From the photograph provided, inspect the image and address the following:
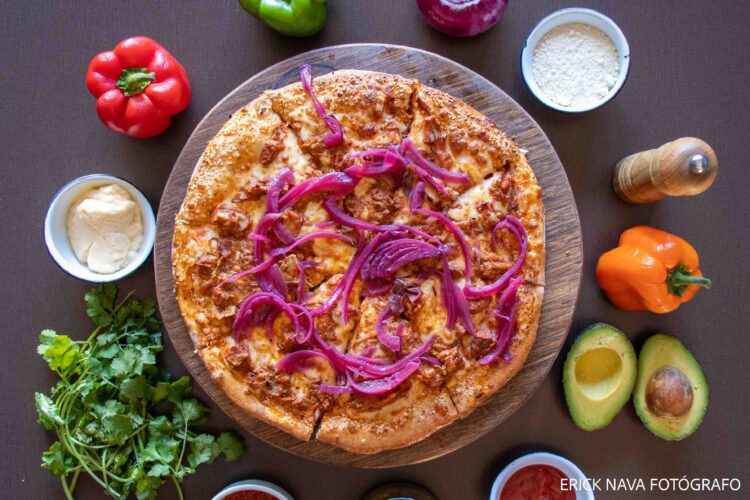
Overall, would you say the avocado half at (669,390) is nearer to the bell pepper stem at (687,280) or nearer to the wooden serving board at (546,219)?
the bell pepper stem at (687,280)

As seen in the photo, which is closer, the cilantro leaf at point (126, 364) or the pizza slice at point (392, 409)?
the pizza slice at point (392, 409)

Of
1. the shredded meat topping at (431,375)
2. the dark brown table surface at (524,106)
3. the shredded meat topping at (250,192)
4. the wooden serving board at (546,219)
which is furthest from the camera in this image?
the dark brown table surface at (524,106)

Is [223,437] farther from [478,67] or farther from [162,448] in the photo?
[478,67]

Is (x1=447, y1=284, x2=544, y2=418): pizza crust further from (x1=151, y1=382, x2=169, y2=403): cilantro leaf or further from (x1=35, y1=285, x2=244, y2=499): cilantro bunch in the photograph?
(x1=151, y1=382, x2=169, y2=403): cilantro leaf

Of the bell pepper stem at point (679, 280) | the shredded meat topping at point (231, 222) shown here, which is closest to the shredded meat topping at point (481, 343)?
the bell pepper stem at point (679, 280)

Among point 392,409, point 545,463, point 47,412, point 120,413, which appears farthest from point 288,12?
point 545,463

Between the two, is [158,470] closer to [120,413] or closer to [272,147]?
[120,413]

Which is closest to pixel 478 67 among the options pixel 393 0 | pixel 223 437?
pixel 393 0
